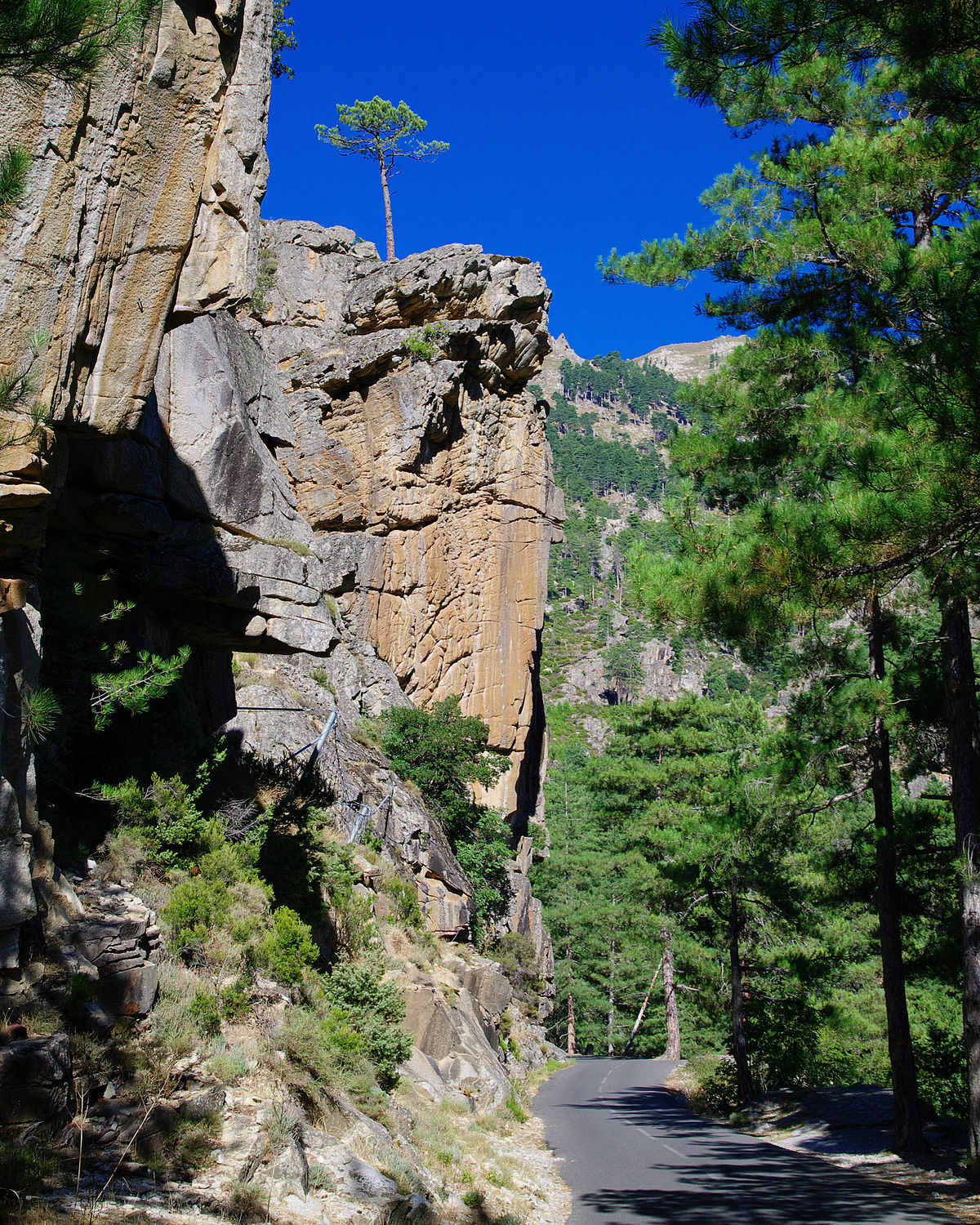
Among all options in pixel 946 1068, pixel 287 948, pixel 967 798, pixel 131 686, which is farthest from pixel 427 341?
pixel 946 1068

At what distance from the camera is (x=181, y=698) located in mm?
10695

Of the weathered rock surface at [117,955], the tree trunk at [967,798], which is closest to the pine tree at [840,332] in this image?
the tree trunk at [967,798]

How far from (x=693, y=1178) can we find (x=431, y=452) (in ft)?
70.5

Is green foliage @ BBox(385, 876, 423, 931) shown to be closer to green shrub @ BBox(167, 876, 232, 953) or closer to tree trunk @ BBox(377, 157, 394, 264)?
green shrub @ BBox(167, 876, 232, 953)

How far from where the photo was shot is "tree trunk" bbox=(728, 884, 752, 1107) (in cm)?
1563

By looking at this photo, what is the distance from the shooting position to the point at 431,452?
2686 cm

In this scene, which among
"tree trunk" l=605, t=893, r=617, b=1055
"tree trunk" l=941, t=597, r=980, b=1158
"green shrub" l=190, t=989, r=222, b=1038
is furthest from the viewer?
"tree trunk" l=605, t=893, r=617, b=1055

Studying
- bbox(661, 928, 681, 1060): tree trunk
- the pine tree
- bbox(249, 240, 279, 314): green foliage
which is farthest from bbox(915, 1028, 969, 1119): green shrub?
bbox(249, 240, 279, 314): green foliage

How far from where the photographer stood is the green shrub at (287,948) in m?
8.55

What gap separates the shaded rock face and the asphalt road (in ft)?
43.6

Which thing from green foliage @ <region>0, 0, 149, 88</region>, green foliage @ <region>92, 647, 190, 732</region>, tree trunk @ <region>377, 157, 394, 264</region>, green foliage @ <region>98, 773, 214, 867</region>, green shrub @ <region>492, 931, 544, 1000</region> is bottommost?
green shrub @ <region>492, 931, 544, 1000</region>

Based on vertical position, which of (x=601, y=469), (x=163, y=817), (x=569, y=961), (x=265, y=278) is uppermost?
(x=601, y=469)

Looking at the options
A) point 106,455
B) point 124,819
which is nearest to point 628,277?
point 106,455

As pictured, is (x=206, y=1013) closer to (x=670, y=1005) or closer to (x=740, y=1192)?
(x=740, y=1192)
